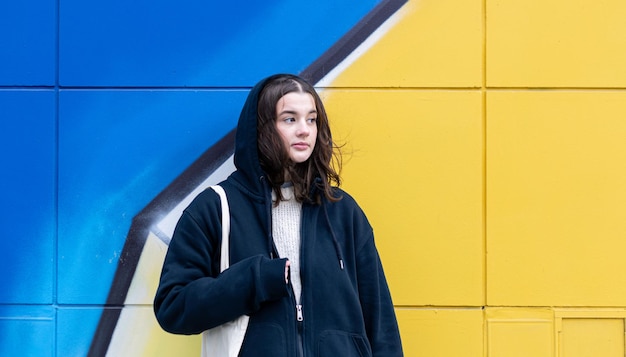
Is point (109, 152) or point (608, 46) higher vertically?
point (608, 46)

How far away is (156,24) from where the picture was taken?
10.9 ft

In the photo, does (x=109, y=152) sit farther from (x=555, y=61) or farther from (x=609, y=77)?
(x=609, y=77)

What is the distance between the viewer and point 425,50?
3.33 meters

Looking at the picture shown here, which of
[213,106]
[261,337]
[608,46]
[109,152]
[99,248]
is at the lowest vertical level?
[261,337]

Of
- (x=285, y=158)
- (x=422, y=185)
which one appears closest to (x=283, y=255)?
(x=285, y=158)

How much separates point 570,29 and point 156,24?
185cm

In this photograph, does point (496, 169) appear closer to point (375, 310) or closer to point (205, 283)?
point (375, 310)

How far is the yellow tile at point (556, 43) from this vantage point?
3320mm

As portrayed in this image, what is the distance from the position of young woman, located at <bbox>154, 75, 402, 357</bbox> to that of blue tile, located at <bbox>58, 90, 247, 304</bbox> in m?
0.66

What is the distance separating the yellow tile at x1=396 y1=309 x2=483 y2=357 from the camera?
330cm

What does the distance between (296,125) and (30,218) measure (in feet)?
4.58

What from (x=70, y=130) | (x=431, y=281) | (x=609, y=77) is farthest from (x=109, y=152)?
(x=609, y=77)

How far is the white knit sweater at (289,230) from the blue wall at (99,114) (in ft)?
2.46

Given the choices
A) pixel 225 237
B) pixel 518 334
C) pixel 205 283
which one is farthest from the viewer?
pixel 518 334
